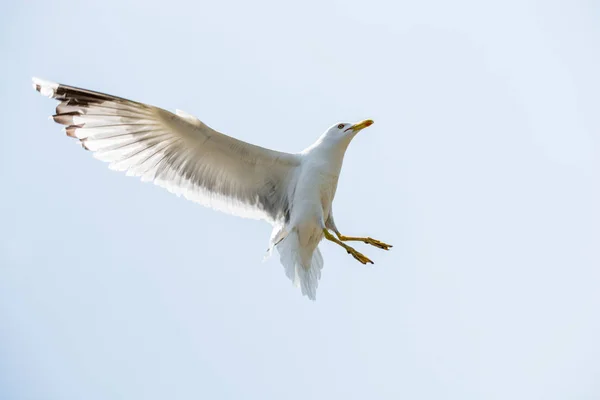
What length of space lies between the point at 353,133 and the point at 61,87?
2484 millimetres

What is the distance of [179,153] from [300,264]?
4.76 ft

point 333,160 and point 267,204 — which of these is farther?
point 267,204

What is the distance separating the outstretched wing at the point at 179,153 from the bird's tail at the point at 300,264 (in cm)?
42

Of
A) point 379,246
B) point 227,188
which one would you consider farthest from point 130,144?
point 379,246

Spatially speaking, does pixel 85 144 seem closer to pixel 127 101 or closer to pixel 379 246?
pixel 127 101

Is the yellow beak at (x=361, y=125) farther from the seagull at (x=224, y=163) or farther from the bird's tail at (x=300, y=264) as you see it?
the bird's tail at (x=300, y=264)

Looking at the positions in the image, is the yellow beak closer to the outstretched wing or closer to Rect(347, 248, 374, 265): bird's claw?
the outstretched wing

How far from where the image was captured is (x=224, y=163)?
915 centimetres

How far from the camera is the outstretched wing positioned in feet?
28.5

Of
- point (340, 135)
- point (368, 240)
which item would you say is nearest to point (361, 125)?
point (340, 135)

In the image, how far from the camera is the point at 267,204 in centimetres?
931

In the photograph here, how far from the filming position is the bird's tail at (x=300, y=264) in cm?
873

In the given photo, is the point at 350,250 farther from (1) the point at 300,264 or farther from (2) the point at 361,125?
(2) the point at 361,125

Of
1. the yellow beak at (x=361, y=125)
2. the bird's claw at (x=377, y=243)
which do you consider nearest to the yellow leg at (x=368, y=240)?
the bird's claw at (x=377, y=243)
